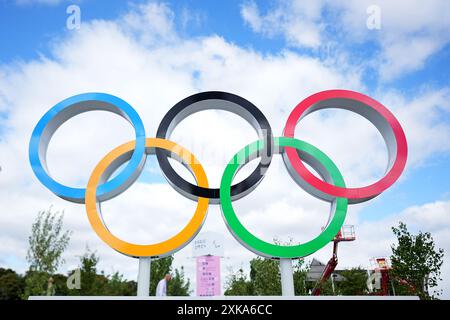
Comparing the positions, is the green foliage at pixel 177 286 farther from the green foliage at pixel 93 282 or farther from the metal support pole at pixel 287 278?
the metal support pole at pixel 287 278

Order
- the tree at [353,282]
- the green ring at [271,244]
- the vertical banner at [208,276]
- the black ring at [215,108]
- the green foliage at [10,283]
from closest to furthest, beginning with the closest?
the green ring at [271,244]
the vertical banner at [208,276]
the black ring at [215,108]
the tree at [353,282]
the green foliage at [10,283]

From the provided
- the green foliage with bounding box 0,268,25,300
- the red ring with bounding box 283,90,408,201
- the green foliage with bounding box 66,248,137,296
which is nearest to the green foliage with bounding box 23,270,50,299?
the green foliage with bounding box 66,248,137,296

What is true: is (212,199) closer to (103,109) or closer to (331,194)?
(331,194)

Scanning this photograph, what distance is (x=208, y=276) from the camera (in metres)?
11.0

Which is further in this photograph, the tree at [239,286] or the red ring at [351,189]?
the tree at [239,286]

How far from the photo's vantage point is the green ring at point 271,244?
10.4 m

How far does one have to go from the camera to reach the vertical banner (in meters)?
10.9

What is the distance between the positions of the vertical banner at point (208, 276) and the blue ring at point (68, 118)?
325 centimetres

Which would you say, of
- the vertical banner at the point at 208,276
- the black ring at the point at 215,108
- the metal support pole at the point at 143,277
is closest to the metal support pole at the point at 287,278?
the vertical banner at the point at 208,276

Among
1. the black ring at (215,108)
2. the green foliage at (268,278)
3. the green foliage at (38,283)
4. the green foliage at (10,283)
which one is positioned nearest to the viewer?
the black ring at (215,108)

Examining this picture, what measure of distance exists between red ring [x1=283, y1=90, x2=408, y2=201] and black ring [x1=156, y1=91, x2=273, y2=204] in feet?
2.48
